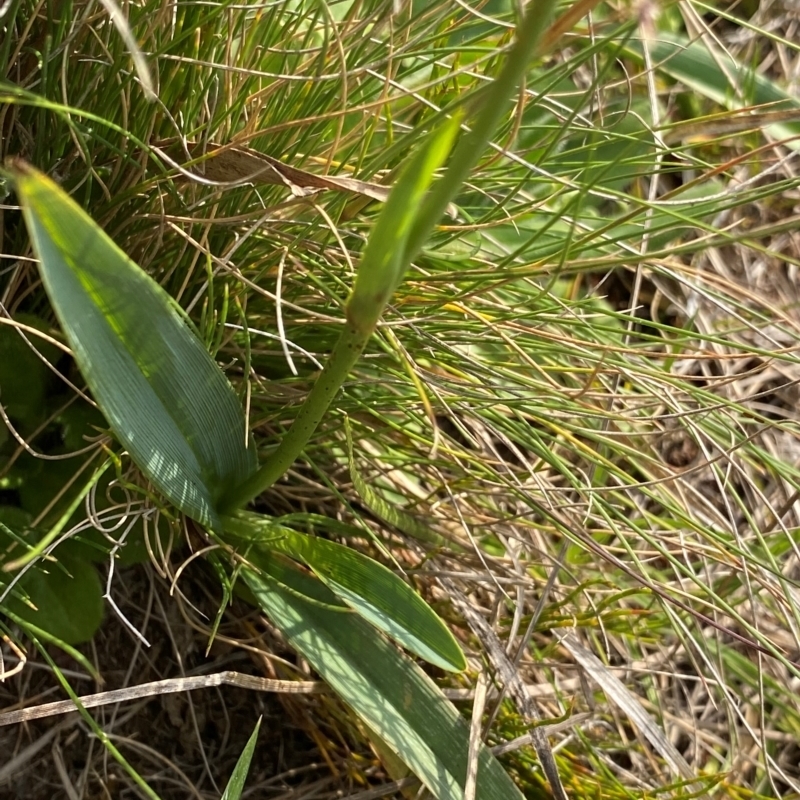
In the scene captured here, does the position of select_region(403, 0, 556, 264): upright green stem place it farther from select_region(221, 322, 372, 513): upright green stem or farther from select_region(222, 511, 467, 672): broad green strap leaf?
select_region(222, 511, 467, 672): broad green strap leaf

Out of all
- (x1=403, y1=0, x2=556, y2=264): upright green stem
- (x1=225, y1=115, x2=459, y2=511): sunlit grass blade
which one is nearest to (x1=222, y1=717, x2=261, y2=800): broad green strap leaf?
(x1=225, y1=115, x2=459, y2=511): sunlit grass blade

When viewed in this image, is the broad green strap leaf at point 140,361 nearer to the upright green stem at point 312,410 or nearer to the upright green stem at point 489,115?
the upright green stem at point 312,410

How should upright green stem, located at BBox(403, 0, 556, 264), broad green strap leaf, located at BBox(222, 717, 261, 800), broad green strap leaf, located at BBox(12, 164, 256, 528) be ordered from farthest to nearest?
broad green strap leaf, located at BBox(222, 717, 261, 800)
broad green strap leaf, located at BBox(12, 164, 256, 528)
upright green stem, located at BBox(403, 0, 556, 264)

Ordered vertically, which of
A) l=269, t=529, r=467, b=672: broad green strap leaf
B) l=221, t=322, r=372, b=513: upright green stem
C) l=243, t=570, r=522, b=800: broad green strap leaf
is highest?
l=221, t=322, r=372, b=513: upright green stem

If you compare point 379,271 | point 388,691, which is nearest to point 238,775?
point 388,691

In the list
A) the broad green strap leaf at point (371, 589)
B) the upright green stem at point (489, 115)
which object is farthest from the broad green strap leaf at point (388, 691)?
the upright green stem at point (489, 115)

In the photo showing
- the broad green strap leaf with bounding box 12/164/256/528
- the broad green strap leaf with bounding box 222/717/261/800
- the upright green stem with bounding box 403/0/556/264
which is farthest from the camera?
the broad green strap leaf with bounding box 222/717/261/800

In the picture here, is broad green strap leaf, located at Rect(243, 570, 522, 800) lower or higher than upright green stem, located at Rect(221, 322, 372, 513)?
lower

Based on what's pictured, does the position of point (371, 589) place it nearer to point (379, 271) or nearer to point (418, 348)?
point (418, 348)
